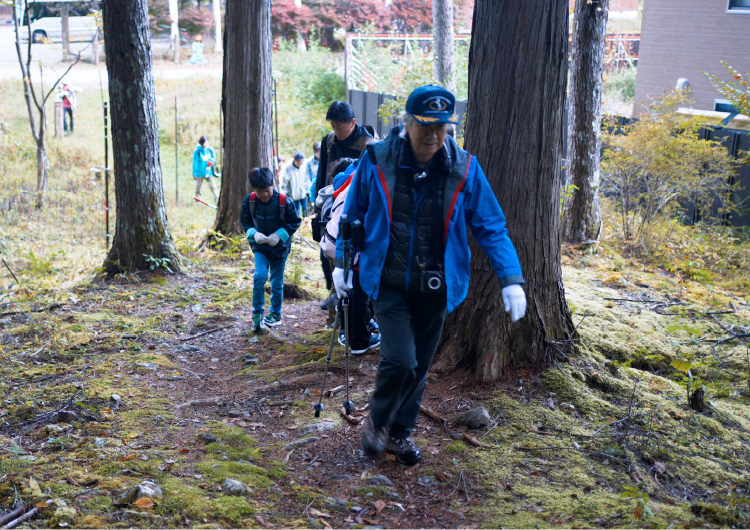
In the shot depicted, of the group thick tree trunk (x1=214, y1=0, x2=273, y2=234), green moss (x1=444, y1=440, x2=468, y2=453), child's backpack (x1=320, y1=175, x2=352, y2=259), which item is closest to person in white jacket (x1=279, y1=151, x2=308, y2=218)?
thick tree trunk (x1=214, y1=0, x2=273, y2=234)

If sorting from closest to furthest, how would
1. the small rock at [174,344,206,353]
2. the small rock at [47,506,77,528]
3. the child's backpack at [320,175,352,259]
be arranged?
the small rock at [47,506,77,528] → the child's backpack at [320,175,352,259] → the small rock at [174,344,206,353]

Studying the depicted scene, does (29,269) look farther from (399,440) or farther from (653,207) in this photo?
(653,207)

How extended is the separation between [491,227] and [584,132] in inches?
316

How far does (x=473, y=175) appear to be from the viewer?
148 inches

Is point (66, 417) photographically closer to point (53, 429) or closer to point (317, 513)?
point (53, 429)

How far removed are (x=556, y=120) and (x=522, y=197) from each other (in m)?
0.61

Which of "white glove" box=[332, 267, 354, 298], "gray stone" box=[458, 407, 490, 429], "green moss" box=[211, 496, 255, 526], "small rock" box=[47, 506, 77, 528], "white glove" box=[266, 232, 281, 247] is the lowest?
"green moss" box=[211, 496, 255, 526]

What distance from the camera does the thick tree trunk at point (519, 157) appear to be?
181 inches

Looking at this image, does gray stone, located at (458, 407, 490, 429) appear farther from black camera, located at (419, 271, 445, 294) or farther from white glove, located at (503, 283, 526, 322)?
black camera, located at (419, 271, 445, 294)

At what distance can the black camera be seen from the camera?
3717mm

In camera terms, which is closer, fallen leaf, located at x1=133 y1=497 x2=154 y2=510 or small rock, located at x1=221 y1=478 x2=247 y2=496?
fallen leaf, located at x1=133 y1=497 x2=154 y2=510

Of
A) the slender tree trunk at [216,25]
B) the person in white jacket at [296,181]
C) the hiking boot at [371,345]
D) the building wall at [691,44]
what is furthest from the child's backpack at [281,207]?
the slender tree trunk at [216,25]

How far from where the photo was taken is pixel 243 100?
10.8 m

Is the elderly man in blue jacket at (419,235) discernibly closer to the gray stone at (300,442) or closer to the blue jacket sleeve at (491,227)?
the blue jacket sleeve at (491,227)
